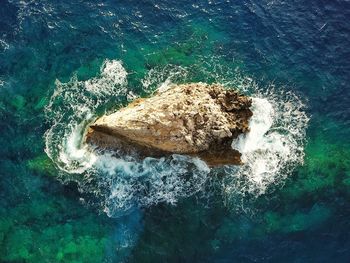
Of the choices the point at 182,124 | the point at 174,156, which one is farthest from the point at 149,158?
the point at 182,124

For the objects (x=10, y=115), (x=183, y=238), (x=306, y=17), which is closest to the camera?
(x=183, y=238)

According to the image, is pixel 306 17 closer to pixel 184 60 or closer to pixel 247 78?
pixel 247 78

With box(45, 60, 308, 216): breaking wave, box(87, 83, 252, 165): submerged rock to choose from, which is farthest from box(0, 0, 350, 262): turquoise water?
box(87, 83, 252, 165): submerged rock

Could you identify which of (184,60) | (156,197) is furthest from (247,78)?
(156,197)

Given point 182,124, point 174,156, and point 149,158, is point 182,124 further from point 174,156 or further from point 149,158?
point 149,158

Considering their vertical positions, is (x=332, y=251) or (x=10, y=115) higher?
(x=10, y=115)
